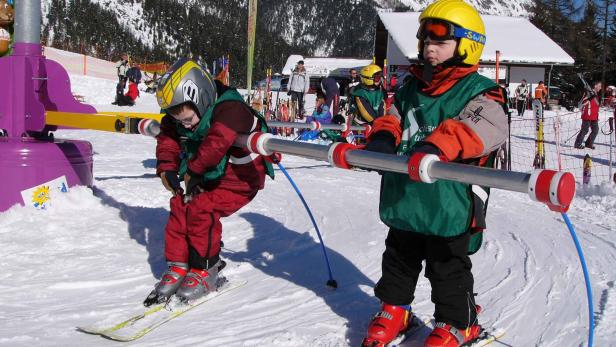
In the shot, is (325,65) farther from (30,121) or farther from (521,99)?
(30,121)

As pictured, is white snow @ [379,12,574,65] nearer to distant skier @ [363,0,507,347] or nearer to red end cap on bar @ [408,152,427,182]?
distant skier @ [363,0,507,347]

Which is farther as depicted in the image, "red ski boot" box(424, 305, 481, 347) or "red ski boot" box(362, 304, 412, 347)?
"red ski boot" box(362, 304, 412, 347)

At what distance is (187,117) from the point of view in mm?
3547

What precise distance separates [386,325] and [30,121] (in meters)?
4.06

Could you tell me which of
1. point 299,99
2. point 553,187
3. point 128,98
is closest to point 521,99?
point 299,99

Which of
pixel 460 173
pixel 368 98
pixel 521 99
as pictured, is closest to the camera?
pixel 460 173

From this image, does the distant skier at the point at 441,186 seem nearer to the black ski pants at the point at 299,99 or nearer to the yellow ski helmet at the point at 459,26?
the yellow ski helmet at the point at 459,26

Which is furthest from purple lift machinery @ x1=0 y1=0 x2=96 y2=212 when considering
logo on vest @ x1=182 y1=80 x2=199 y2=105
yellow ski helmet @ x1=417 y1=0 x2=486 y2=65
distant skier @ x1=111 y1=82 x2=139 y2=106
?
distant skier @ x1=111 y1=82 x2=139 y2=106

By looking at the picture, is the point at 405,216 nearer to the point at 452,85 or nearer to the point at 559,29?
the point at 452,85

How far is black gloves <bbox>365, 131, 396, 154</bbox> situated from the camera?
2.65m

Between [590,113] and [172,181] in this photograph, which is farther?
[590,113]

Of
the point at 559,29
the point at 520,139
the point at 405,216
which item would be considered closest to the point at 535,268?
the point at 405,216

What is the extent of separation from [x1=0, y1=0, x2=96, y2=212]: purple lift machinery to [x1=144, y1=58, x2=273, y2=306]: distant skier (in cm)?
180

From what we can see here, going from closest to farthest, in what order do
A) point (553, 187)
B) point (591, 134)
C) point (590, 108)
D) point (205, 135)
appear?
point (553, 187) → point (205, 135) → point (590, 108) → point (591, 134)
